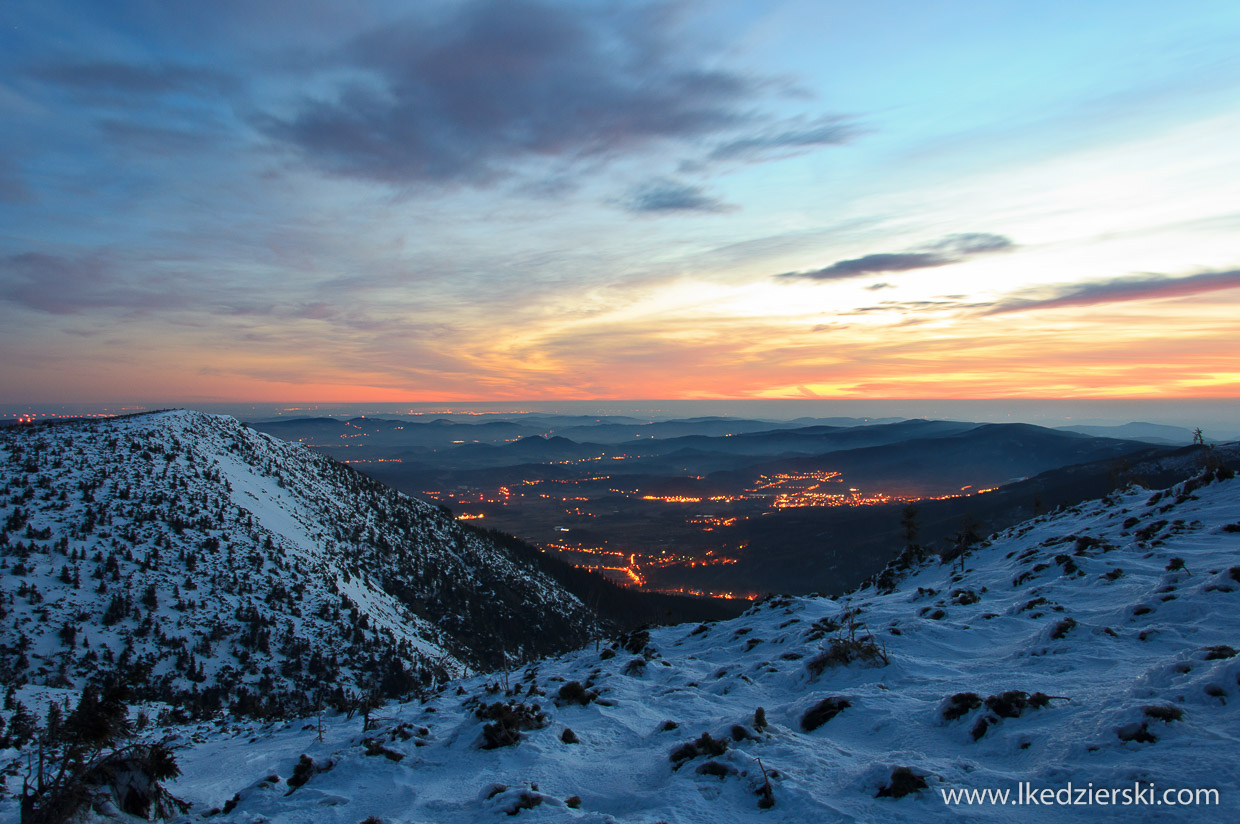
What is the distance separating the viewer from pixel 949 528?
474ft

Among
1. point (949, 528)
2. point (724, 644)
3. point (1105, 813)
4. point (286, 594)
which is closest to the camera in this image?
point (1105, 813)

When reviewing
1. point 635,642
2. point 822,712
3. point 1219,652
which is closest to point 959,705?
point 822,712

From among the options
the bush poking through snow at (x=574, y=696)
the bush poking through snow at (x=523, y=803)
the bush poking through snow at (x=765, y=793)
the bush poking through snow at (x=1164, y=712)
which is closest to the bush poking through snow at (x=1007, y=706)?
the bush poking through snow at (x=1164, y=712)

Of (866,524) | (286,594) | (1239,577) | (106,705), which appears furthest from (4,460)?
(866,524)

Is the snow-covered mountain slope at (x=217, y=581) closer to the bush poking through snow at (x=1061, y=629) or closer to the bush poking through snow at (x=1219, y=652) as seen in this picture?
the bush poking through snow at (x=1061, y=629)

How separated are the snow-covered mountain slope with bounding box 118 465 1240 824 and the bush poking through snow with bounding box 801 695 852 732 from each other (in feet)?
0.10

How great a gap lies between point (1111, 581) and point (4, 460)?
6215 centimetres

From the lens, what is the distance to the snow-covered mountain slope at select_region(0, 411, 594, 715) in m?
29.1

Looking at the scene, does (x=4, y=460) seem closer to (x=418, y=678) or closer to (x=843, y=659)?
(x=418, y=678)

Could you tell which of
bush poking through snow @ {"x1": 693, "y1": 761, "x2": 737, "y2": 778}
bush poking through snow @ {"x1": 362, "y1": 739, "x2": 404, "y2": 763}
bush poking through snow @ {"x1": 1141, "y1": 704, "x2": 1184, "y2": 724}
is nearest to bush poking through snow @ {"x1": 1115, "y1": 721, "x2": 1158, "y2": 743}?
bush poking through snow @ {"x1": 1141, "y1": 704, "x2": 1184, "y2": 724}

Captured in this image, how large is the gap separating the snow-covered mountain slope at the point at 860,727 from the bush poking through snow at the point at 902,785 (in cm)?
2

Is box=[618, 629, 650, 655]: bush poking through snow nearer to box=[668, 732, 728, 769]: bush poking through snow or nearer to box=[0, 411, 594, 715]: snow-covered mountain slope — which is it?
box=[668, 732, 728, 769]: bush poking through snow

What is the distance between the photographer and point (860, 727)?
7.55 meters

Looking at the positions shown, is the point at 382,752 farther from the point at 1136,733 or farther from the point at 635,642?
the point at 1136,733
